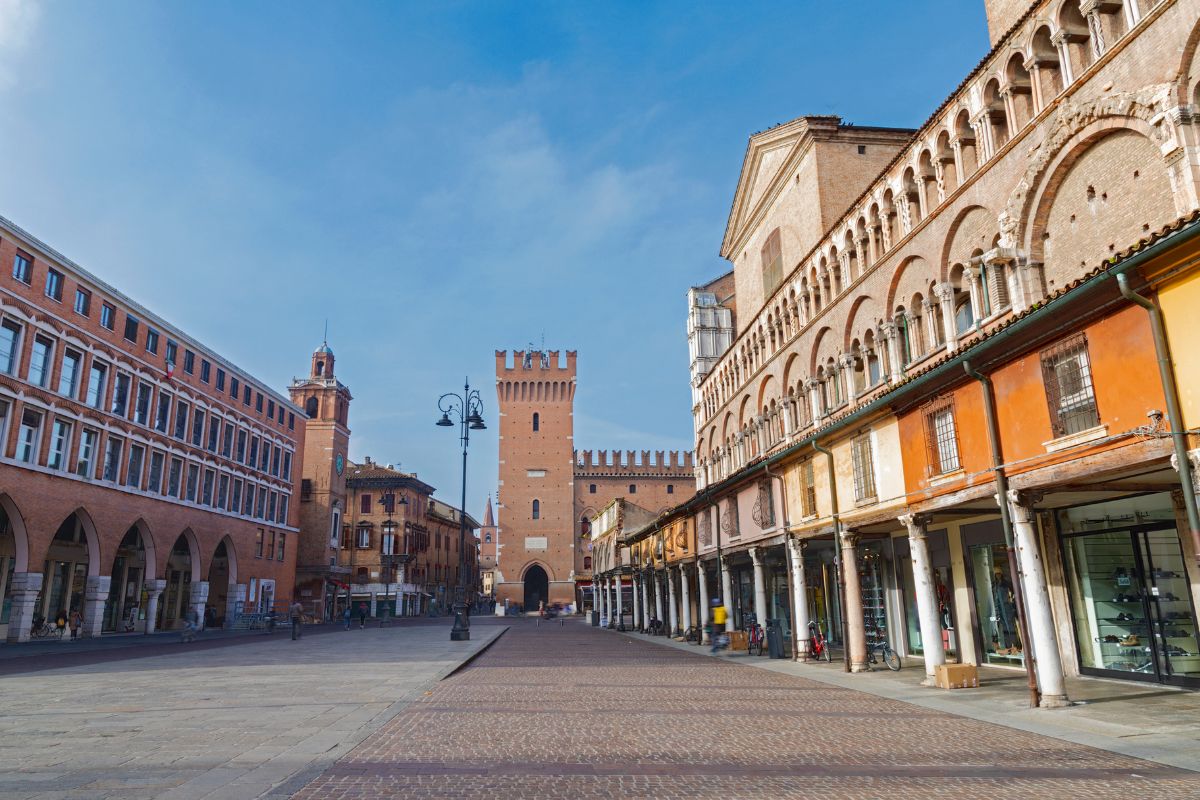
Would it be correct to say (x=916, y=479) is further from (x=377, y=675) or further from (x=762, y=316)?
(x=762, y=316)

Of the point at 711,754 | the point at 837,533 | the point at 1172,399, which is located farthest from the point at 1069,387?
the point at 837,533

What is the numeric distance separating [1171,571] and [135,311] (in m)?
39.3

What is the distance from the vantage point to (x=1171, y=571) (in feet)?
42.1

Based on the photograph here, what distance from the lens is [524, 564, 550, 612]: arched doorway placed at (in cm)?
8025

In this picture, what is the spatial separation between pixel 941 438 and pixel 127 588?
40.8m

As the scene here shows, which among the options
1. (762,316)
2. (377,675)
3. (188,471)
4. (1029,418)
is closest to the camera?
(1029,418)

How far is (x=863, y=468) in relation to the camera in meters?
17.2

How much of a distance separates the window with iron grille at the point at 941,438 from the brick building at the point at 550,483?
64989 millimetres

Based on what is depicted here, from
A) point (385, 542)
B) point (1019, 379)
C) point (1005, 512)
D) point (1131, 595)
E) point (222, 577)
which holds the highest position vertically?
point (385, 542)

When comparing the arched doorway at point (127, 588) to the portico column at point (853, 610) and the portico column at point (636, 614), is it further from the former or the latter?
the portico column at point (853, 610)

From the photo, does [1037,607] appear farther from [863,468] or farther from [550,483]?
[550,483]

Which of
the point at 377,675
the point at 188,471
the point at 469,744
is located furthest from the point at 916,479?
the point at 188,471

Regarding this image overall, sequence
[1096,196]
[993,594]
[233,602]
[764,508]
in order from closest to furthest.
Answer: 1. [1096,196]
2. [993,594]
3. [764,508]
4. [233,602]

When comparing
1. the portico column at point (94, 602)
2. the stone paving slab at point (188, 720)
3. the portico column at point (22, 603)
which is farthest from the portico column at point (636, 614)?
the portico column at point (22, 603)
